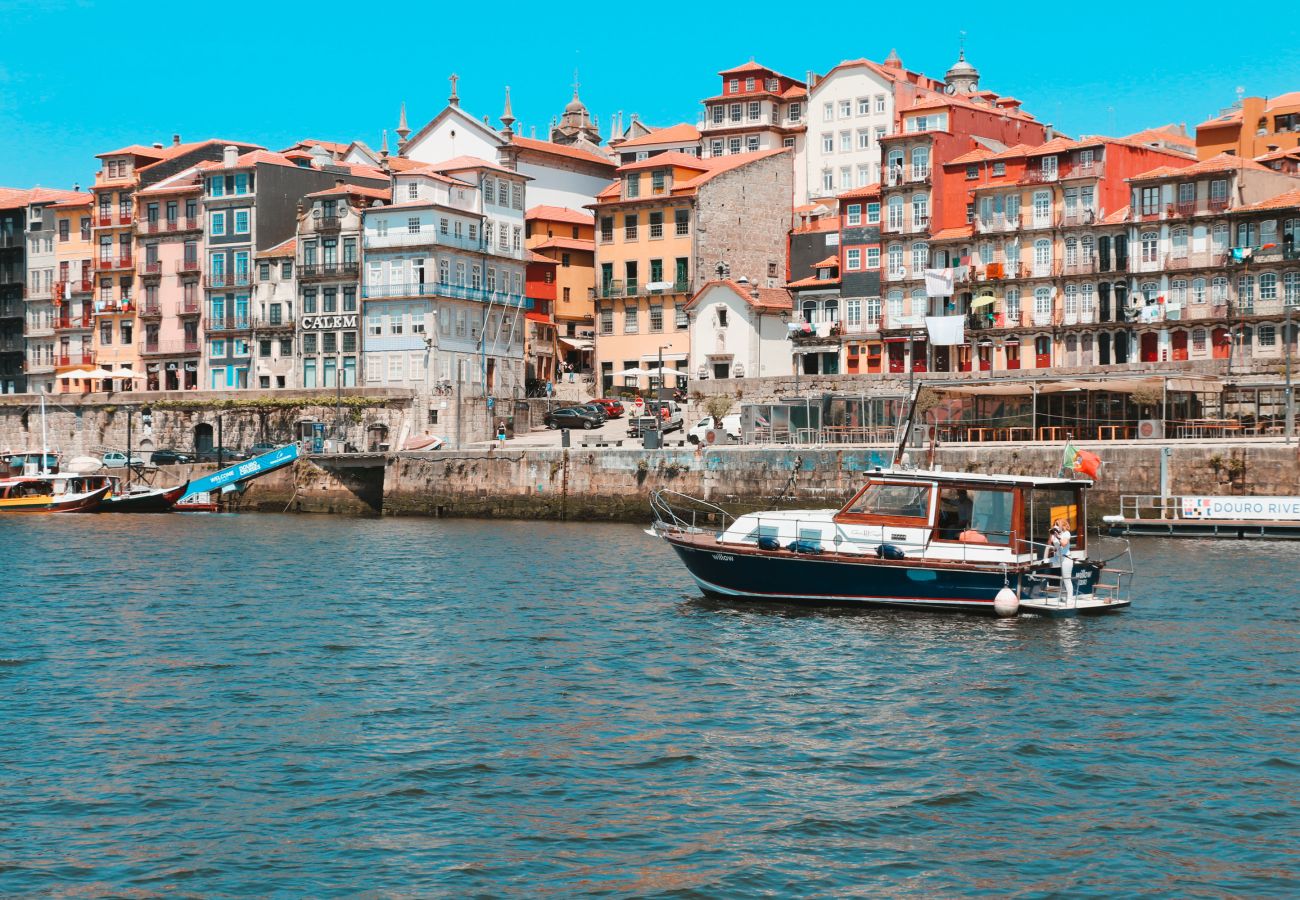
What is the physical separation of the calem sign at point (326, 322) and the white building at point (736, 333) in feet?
61.0

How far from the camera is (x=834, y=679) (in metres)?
26.6

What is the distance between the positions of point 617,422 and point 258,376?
23134mm

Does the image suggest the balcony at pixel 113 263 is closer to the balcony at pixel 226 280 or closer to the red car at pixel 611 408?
the balcony at pixel 226 280

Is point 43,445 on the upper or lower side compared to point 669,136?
lower

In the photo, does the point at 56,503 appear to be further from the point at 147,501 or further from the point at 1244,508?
the point at 1244,508

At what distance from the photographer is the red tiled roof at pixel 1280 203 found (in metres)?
68.4

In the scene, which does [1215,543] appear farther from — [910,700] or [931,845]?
[931,845]

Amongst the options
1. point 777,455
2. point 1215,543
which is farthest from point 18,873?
point 777,455

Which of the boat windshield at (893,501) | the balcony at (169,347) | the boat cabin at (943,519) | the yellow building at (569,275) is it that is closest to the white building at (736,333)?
the yellow building at (569,275)

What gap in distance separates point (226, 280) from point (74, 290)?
15.7 meters

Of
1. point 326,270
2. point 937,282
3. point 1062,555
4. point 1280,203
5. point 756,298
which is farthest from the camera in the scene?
point 326,270

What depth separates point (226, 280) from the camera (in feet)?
300

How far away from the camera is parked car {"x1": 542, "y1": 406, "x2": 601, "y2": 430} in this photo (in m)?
78.9

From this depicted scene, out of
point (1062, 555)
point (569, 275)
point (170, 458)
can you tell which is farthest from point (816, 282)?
point (1062, 555)
